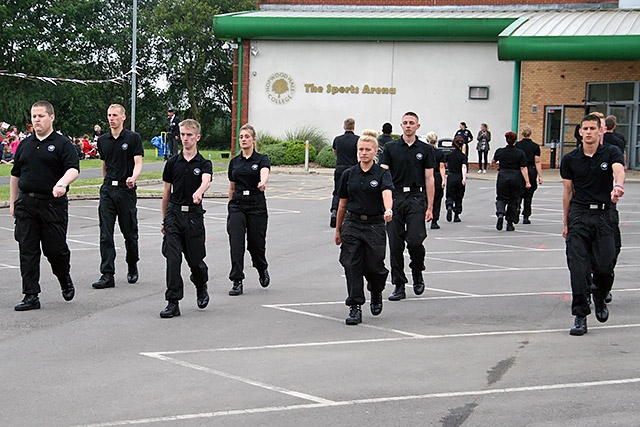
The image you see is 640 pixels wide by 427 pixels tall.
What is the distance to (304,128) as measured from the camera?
37125 mm

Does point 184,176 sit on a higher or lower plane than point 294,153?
higher

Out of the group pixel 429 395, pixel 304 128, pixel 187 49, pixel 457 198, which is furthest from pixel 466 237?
pixel 187 49

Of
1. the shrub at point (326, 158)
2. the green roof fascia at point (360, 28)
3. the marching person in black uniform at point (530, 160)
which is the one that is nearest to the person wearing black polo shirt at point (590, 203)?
the marching person in black uniform at point (530, 160)

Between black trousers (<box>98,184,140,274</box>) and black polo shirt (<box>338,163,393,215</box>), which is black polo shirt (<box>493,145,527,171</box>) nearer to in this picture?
black trousers (<box>98,184,140,274</box>)

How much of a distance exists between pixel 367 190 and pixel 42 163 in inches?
131

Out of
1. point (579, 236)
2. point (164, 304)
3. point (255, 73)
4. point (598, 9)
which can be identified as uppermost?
point (598, 9)

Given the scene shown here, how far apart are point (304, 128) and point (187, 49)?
31.1 m

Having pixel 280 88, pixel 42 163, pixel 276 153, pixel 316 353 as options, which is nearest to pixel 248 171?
pixel 42 163

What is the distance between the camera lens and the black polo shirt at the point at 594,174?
29.7 feet

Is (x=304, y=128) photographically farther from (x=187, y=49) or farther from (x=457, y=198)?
(x=187, y=49)

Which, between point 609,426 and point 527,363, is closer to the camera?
point 609,426

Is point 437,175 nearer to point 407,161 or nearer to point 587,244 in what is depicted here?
point 407,161

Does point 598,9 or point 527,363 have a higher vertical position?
point 598,9

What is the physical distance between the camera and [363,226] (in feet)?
31.1
